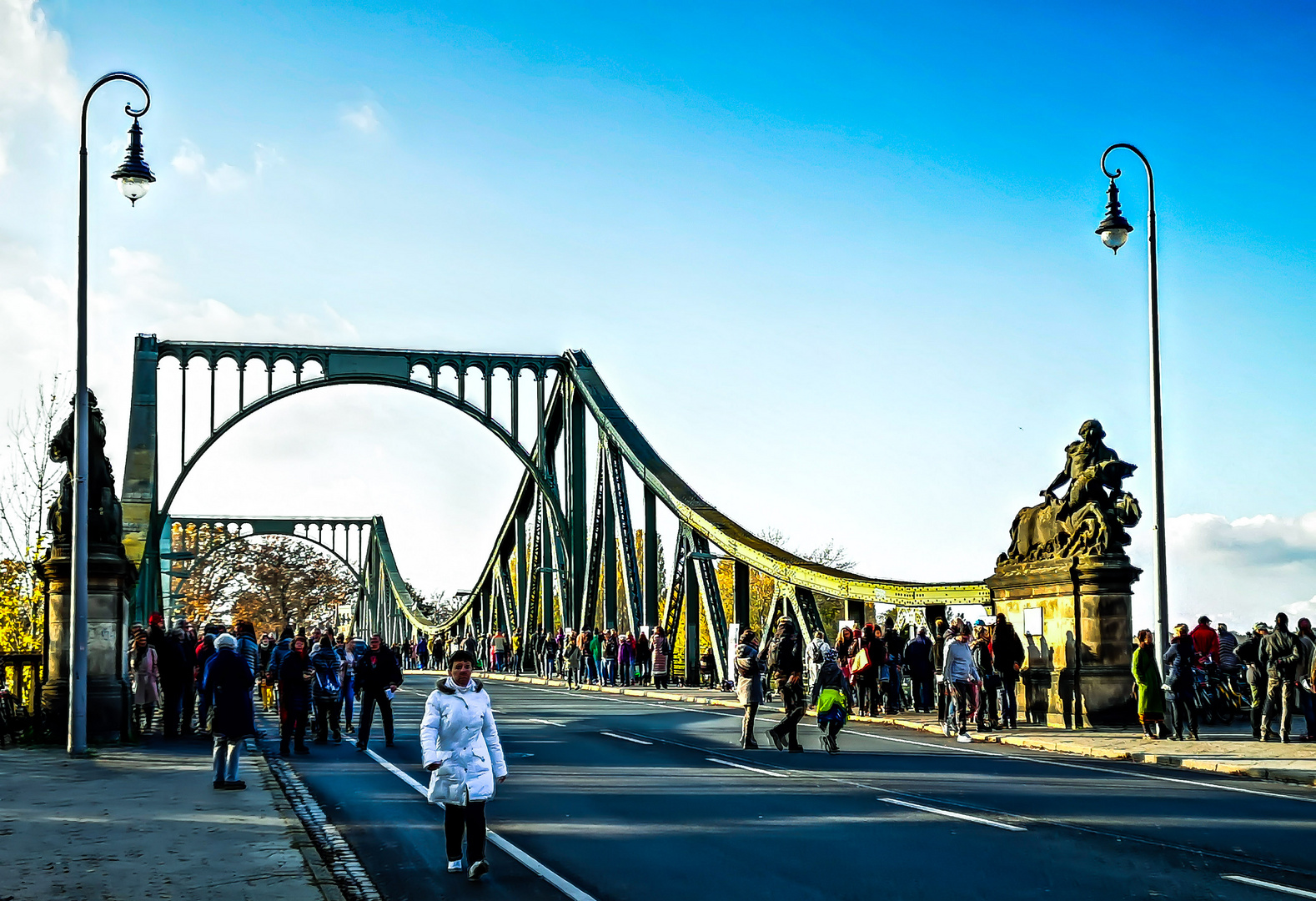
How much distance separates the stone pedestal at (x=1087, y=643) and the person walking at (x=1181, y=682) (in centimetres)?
181

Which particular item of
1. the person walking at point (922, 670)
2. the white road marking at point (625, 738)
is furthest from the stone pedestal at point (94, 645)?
the person walking at point (922, 670)

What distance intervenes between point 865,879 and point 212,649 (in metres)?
15.8

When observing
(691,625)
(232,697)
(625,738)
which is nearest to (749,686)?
(625,738)

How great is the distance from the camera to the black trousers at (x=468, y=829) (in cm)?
878

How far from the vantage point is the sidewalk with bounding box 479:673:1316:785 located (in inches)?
599

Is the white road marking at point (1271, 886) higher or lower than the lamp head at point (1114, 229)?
lower

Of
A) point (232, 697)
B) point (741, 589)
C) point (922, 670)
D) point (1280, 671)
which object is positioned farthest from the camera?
point (741, 589)

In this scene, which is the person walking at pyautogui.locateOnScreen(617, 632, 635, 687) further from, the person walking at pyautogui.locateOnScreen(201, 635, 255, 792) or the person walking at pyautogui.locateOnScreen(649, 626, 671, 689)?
the person walking at pyautogui.locateOnScreen(201, 635, 255, 792)

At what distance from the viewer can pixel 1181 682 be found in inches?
745

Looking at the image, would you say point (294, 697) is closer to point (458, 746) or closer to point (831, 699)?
point (831, 699)

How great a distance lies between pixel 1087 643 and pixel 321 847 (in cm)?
1375

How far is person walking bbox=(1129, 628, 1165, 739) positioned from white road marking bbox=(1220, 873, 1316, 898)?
33.5ft

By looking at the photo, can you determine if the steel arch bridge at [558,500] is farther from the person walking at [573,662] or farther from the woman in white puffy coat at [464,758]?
the woman in white puffy coat at [464,758]

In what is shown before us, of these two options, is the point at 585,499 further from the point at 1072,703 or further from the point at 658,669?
the point at 1072,703
